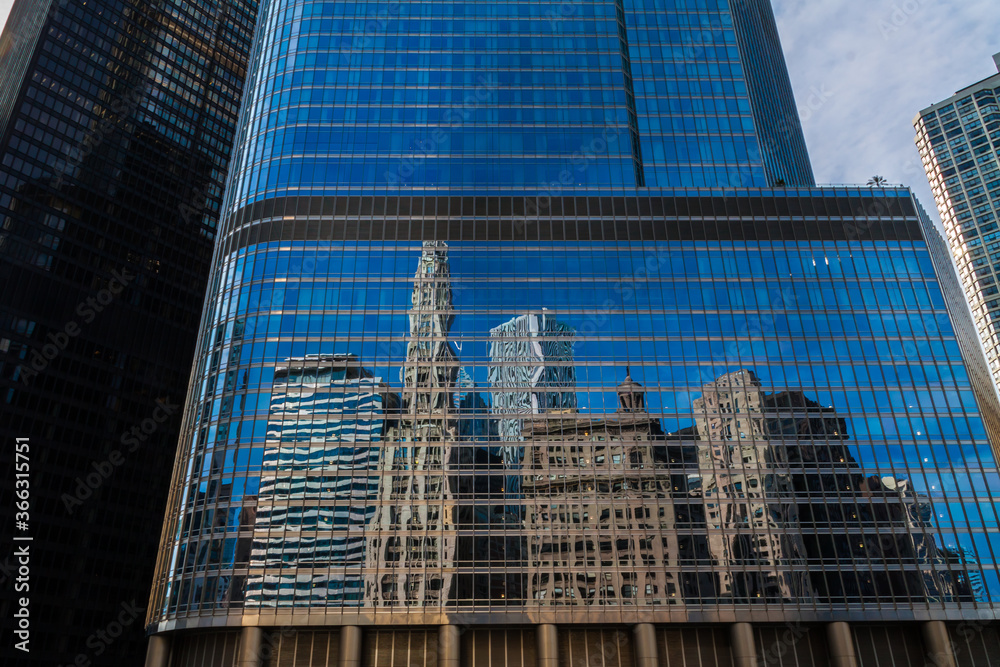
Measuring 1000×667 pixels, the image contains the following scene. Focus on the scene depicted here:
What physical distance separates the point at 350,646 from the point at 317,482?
526 inches

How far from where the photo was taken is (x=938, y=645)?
180ft

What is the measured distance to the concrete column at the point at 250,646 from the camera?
53719 mm

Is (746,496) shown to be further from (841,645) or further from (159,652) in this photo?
(159,652)

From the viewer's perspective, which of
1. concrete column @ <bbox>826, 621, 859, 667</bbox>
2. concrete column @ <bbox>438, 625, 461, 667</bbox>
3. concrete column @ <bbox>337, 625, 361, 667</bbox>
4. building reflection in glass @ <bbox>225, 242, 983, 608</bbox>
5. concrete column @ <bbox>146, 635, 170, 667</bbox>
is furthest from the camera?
concrete column @ <bbox>146, 635, 170, 667</bbox>

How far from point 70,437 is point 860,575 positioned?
340 feet

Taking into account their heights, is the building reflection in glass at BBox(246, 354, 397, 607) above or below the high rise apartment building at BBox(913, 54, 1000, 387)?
below

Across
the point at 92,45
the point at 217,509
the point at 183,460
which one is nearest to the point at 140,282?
the point at 92,45

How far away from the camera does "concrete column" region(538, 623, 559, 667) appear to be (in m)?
55.1

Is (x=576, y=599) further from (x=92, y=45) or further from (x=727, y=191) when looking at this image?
(x=92, y=45)

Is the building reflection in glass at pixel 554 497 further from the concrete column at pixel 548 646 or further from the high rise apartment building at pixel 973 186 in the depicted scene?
the high rise apartment building at pixel 973 186

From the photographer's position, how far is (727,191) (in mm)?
75875

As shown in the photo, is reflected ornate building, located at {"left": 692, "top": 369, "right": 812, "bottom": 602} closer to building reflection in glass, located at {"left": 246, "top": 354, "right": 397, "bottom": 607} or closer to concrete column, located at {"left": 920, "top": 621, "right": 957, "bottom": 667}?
concrete column, located at {"left": 920, "top": 621, "right": 957, "bottom": 667}

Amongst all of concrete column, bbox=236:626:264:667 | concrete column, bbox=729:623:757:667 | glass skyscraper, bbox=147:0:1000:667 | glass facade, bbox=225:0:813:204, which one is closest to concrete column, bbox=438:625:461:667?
glass skyscraper, bbox=147:0:1000:667

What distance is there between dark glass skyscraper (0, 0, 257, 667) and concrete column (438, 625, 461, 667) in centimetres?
6709
